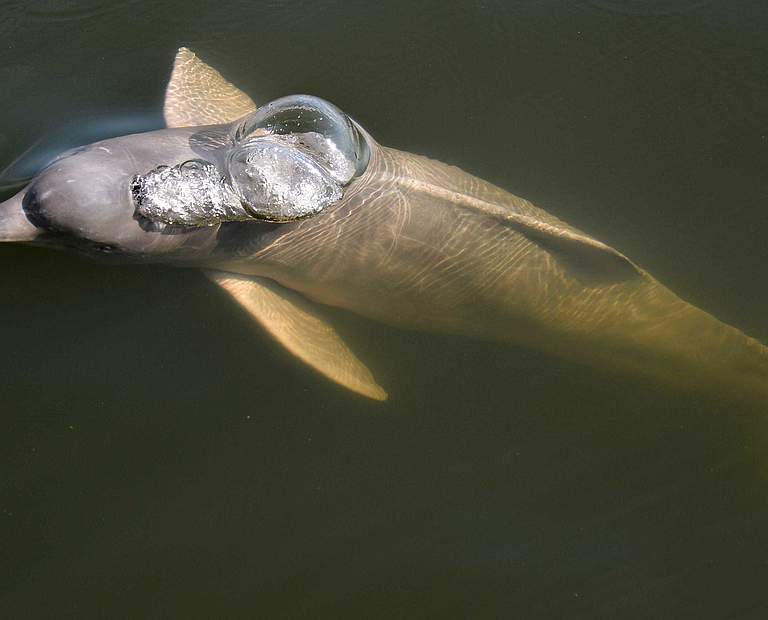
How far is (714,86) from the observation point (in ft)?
24.3

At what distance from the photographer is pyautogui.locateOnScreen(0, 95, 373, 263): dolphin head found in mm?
5258

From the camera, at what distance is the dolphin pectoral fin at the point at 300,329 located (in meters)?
6.05

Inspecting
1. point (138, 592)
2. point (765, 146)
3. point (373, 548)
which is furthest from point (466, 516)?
point (765, 146)

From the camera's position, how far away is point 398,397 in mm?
6156

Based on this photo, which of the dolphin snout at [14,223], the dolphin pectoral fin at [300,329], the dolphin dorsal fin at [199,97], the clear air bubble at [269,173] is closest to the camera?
the dolphin snout at [14,223]

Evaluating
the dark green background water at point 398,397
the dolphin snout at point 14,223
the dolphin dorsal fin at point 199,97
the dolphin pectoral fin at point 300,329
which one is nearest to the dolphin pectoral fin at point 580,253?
the dark green background water at point 398,397

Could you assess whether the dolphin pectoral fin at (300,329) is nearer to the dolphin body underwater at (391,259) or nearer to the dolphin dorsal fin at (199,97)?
the dolphin body underwater at (391,259)

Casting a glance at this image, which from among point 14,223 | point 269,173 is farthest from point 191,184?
point 14,223

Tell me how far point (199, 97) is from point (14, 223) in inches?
80.8

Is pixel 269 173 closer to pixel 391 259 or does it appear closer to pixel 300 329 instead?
pixel 391 259

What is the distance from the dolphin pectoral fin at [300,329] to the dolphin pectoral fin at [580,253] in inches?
57.5

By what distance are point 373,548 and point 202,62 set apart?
4073 mm

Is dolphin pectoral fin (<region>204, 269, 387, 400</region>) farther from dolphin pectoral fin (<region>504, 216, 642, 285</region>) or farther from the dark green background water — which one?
dolphin pectoral fin (<region>504, 216, 642, 285</region>)

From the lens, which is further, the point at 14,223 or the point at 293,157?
the point at 293,157
